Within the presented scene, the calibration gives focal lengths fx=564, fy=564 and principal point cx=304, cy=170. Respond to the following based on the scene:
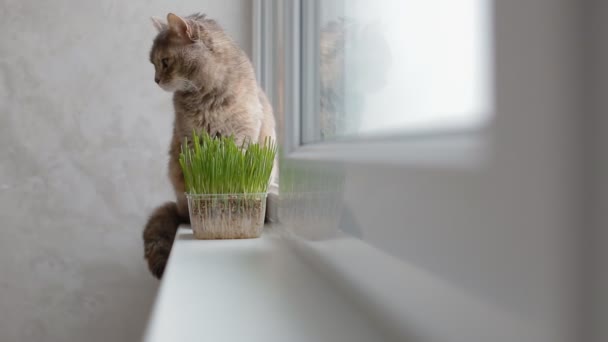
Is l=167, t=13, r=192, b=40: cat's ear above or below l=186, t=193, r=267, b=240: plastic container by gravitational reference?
above

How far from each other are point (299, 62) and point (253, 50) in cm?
80

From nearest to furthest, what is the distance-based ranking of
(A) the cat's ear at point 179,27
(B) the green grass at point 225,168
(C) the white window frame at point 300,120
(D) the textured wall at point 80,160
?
(C) the white window frame at point 300,120, (B) the green grass at point 225,168, (A) the cat's ear at point 179,27, (D) the textured wall at point 80,160

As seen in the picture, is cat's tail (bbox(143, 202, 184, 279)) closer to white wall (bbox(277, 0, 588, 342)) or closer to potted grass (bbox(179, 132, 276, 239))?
potted grass (bbox(179, 132, 276, 239))

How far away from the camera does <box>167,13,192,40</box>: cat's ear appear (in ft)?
3.80

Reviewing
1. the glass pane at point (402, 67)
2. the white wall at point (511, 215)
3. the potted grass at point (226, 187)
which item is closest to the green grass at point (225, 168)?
the potted grass at point (226, 187)

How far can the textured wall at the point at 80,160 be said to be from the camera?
5.98 ft

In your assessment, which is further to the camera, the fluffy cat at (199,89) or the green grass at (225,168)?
the fluffy cat at (199,89)

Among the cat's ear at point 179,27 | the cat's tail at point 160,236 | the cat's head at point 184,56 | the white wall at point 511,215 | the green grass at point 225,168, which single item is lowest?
the cat's tail at point 160,236

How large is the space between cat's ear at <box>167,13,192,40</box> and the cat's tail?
16.4 inches

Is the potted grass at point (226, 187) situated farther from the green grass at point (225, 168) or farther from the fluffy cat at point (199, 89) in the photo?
the fluffy cat at point (199, 89)

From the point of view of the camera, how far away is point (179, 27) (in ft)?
3.87

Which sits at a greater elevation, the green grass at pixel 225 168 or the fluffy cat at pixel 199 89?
the fluffy cat at pixel 199 89

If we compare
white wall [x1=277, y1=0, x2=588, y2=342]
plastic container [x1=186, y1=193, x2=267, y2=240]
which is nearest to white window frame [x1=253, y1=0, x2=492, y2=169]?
white wall [x1=277, y1=0, x2=588, y2=342]

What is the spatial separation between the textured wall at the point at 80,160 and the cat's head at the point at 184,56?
2.23 ft
